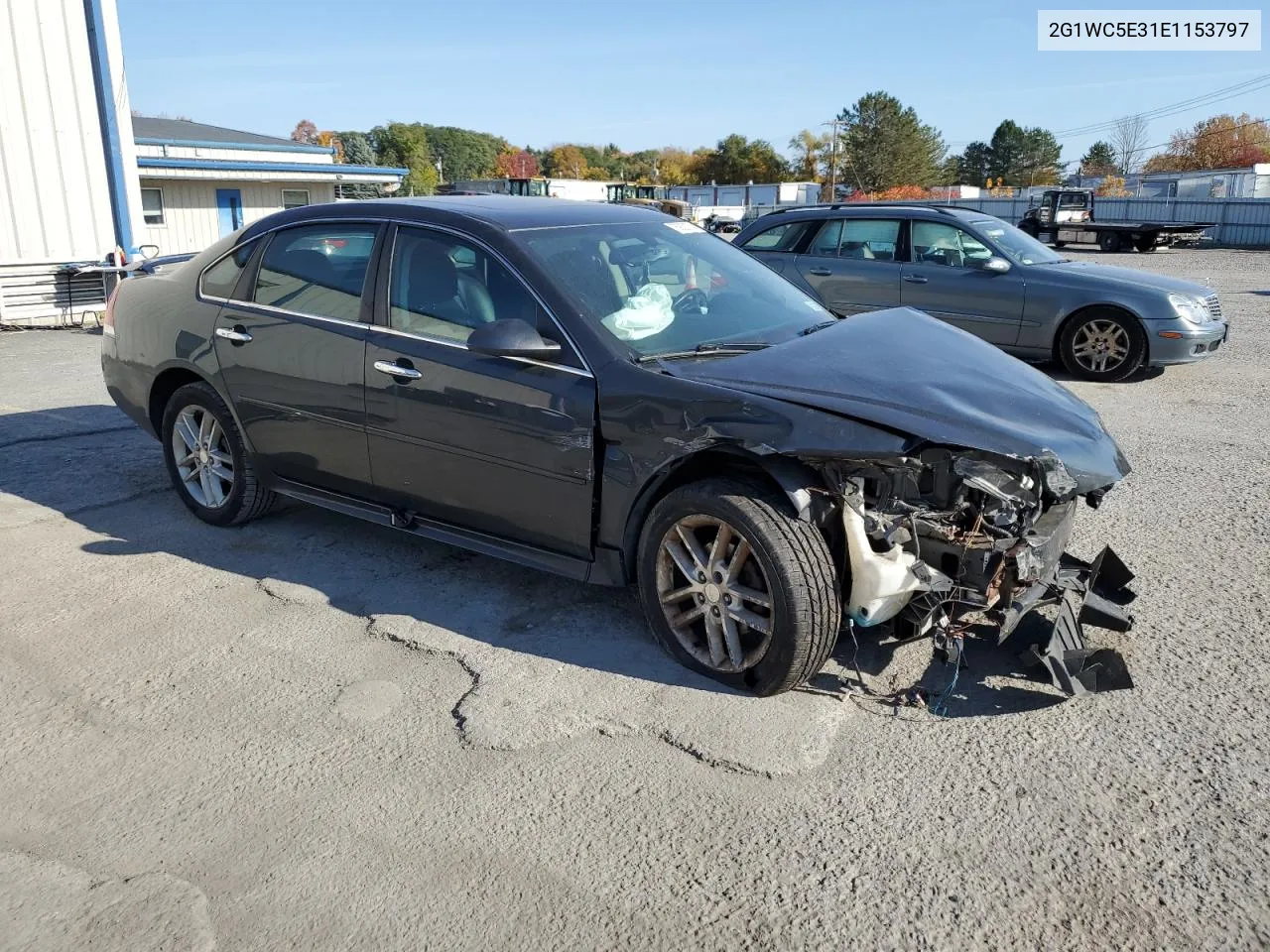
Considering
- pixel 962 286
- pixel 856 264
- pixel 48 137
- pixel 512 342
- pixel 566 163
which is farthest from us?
pixel 566 163

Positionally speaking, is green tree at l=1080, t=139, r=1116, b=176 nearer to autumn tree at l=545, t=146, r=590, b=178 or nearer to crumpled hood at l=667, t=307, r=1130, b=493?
autumn tree at l=545, t=146, r=590, b=178

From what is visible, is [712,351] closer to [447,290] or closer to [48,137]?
[447,290]

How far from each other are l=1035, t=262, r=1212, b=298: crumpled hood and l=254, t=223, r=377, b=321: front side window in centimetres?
707

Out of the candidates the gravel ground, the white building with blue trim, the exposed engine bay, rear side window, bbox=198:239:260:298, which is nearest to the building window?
the white building with blue trim

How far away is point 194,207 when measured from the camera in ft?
74.6

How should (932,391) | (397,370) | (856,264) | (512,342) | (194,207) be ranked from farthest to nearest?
(194,207) → (856,264) → (397,370) → (512,342) → (932,391)

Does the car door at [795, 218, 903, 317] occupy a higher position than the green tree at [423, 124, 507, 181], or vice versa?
the green tree at [423, 124, 507, 181]

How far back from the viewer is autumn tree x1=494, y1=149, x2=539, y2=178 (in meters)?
120

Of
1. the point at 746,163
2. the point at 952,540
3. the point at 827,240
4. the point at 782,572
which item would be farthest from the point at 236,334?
the point at 746,163

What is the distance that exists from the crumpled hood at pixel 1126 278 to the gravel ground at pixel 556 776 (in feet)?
16.4

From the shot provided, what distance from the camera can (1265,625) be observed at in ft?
13.4

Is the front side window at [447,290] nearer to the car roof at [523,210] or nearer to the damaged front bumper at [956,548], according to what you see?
the car roof at [523,210]

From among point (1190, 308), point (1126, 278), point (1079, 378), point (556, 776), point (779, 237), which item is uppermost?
point (779, 237)

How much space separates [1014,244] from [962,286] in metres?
0.76
